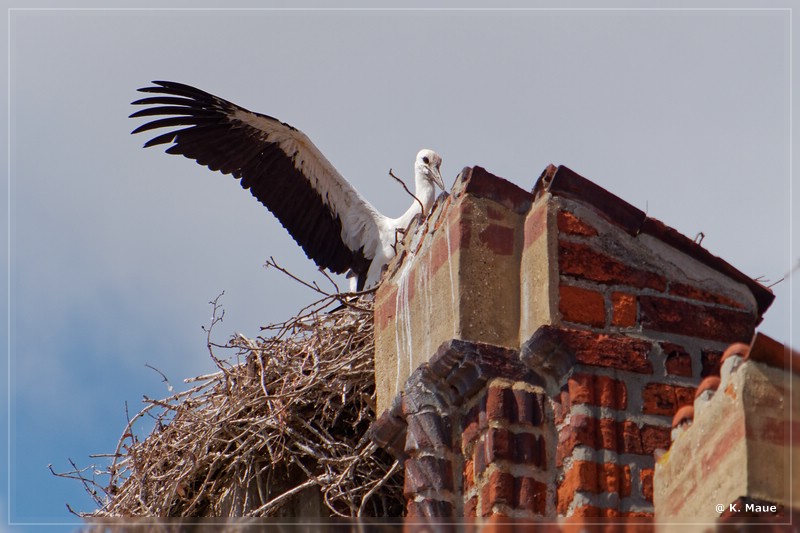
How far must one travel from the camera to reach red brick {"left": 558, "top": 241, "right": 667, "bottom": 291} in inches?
160

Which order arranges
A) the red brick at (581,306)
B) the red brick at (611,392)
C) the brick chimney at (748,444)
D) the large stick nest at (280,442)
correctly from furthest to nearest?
the large stick nest at (280,442), the red brick at (581,306), the red brick at (611,392), the brick chimney at (748,444)

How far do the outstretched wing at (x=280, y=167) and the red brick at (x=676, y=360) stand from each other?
16.5 ft

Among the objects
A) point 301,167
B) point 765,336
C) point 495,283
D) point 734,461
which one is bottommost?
point 734,461

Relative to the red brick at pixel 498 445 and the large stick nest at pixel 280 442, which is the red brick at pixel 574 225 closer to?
the red brick at pixel 498 445

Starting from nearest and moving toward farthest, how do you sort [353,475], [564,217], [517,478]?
[517,478] < [564,217] < [353,475]

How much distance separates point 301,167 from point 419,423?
4.96 meters

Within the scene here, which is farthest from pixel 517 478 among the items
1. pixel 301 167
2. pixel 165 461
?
pixel 301 167

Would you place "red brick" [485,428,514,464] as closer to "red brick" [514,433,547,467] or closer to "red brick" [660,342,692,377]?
"red brick" [514,433,547,467]

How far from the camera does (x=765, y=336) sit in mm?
3160

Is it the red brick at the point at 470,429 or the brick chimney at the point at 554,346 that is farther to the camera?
the red brick at the point at 470,429

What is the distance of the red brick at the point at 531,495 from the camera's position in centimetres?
385

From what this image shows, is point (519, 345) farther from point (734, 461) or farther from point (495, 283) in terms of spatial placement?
point (734, 461)

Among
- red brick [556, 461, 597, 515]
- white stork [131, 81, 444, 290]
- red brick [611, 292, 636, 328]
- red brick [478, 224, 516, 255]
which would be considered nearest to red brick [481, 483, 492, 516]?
red brick [556, 461, 597, 515]

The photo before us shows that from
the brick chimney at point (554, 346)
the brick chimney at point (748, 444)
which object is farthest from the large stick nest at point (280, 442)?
the brick chimney at point (748, 444)
